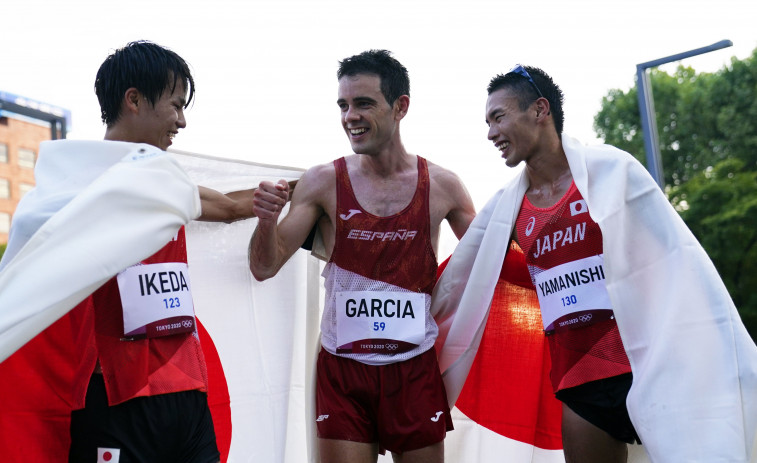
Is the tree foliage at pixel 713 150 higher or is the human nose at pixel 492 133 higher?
the tree foliage at pixel 713 150

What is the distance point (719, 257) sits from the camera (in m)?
24.4

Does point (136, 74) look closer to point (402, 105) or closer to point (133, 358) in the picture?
point (133, 358)

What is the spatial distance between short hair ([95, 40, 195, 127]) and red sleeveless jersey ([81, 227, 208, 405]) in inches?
25.7

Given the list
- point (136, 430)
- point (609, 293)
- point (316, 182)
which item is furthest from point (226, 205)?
point (609, 293)

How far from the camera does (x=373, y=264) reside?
425cm

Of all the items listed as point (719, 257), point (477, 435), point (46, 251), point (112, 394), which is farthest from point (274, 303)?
point (719, 257)

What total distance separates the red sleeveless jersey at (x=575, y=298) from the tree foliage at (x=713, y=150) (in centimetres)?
2148

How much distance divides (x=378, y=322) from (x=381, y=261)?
1.00 feet

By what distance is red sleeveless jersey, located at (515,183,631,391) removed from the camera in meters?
3.95

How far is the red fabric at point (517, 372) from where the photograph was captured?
15.8 ft

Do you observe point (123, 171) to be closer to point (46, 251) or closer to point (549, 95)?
point (46, 251)

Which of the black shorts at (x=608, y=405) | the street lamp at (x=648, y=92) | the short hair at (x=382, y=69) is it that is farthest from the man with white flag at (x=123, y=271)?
the street lamp at (x=648, y=92)

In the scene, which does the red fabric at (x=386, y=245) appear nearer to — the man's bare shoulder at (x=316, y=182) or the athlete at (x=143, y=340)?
the man's bare shoulder at (x=316, y=182)

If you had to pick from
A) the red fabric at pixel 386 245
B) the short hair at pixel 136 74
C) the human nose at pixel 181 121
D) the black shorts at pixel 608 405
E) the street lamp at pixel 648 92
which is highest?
the street lamp at pixel 648 92
